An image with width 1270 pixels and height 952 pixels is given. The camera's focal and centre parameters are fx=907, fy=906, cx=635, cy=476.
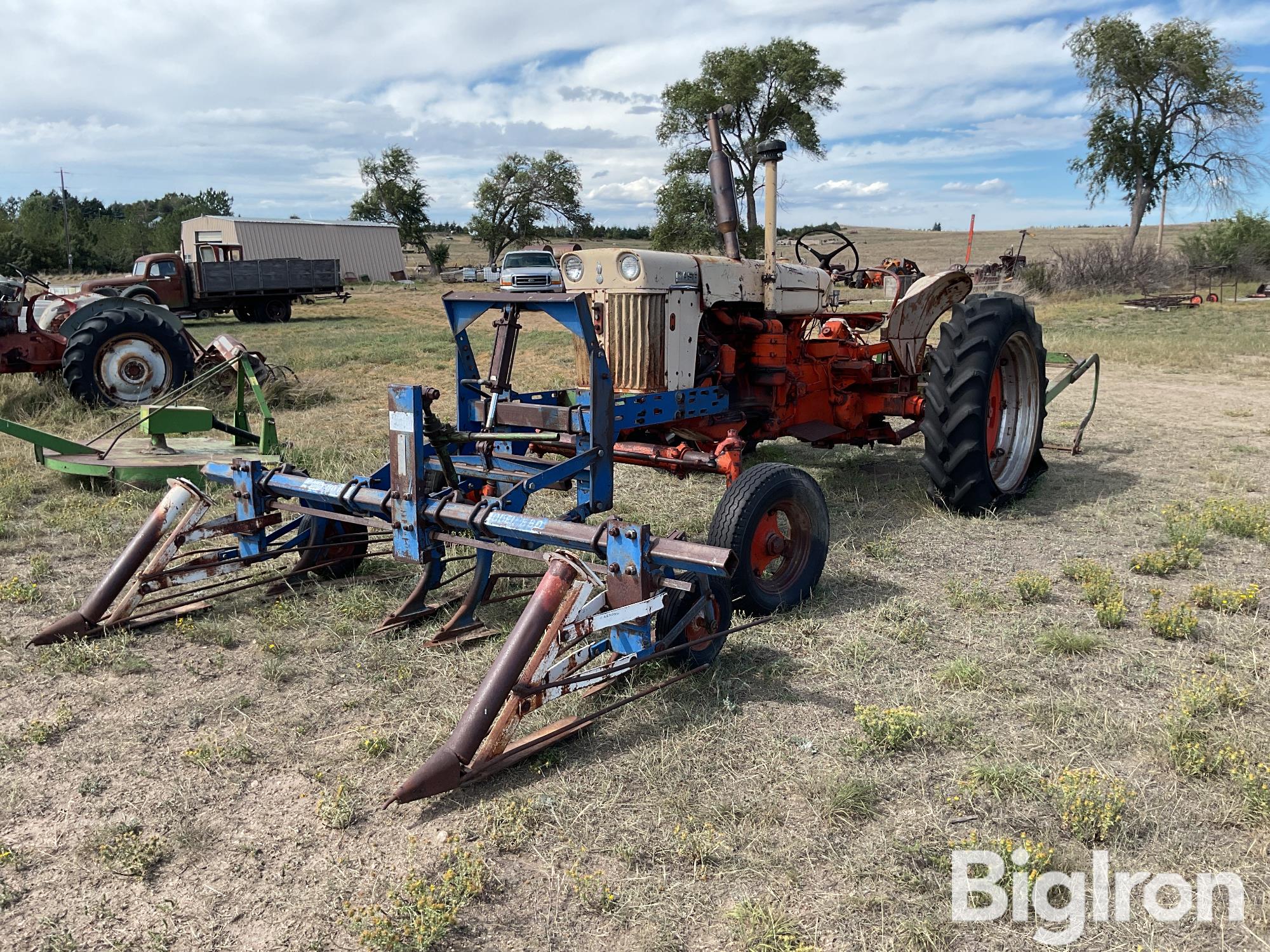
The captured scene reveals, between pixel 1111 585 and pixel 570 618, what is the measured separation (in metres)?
2.97

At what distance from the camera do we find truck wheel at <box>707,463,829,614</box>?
408 cm

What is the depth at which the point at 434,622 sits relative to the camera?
4.27 meters

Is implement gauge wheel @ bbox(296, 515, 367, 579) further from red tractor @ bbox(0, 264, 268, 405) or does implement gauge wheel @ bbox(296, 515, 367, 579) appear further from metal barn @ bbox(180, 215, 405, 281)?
metal barn @ bbox(180, 215, 405, 281)

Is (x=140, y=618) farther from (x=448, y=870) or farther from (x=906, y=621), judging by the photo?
(x=906, y=621)

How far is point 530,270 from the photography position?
72.6ft

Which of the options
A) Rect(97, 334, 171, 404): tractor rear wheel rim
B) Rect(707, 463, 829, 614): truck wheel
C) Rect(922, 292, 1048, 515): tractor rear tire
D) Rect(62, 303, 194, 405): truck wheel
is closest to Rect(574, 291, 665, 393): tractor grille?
Rect(707, 463, 829, 614): truck wheel

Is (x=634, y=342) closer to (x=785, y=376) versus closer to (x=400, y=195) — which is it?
(x=785, y=376)

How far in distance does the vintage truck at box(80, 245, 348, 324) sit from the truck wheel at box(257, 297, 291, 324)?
0.02 meters

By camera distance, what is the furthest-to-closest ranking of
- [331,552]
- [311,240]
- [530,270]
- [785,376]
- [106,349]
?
[311,240]
[530,270]
[106,349]
[785,376]
[331,552]

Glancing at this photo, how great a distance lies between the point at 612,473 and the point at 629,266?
132 cm

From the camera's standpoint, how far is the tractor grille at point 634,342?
5.08 metres

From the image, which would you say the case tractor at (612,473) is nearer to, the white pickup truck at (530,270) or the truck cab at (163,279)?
the white pickup truck at (530,270)

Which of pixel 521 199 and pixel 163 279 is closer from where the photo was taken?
pixel 163 279

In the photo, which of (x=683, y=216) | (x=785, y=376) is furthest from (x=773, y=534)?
(x=683, y=216)
